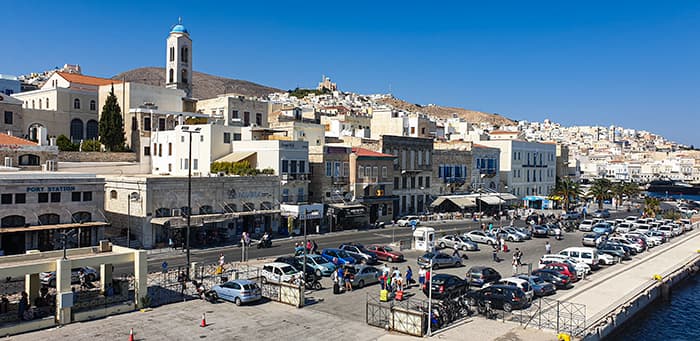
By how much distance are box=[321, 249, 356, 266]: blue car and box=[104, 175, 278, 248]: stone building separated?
1291 centimetres

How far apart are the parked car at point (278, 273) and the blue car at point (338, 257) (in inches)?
192

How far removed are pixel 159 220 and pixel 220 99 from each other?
3453 cm

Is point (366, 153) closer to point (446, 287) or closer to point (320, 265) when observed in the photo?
point (320, 265)

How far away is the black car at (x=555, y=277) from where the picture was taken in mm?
33688

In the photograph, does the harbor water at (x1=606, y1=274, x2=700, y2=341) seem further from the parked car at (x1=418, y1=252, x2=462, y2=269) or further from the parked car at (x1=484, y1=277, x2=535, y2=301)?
the parked car at (x1=418, y1=252, x2=462, y2=269)

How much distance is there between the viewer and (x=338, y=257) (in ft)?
127

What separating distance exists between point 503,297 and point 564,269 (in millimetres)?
10358

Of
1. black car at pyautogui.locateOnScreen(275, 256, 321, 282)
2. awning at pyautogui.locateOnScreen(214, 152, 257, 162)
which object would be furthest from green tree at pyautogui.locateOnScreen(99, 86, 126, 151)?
black car at pyautogui.locateOnScreen(275, 256, 321, 282)

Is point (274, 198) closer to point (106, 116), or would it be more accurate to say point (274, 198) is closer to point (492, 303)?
point (106, 116)

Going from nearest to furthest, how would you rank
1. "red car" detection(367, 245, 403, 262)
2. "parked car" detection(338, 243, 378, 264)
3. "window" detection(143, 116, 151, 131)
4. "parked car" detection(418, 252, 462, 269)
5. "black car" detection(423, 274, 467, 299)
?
"black car" detection(423, 274, 467, 299) → "parked car" detection(418, 252, 462, 269) → "parked car" detection(338, 243, 378, 264) → "red car" detection(367, 245, 403, 262) → "window" detection(143, 116, 151, 131)

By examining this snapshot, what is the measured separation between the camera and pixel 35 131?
69.0 metres

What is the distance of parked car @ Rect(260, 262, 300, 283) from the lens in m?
32.0

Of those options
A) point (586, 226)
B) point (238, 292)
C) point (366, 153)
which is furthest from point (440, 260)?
point (586, 226)

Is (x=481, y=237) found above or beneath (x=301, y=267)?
beneath
